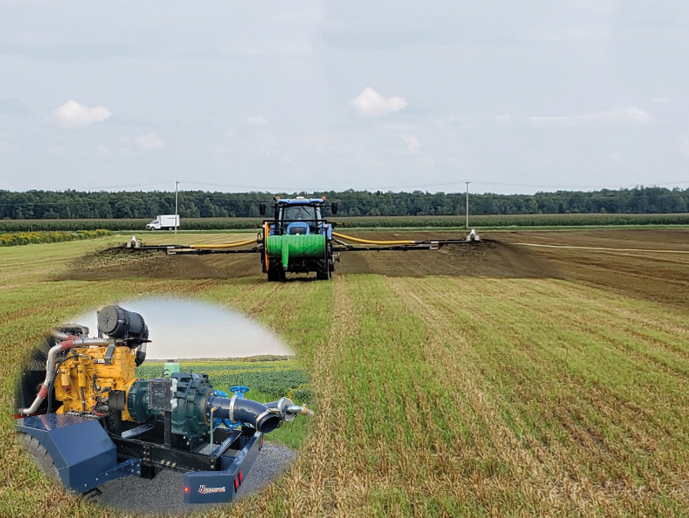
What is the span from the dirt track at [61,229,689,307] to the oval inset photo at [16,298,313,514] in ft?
41.4

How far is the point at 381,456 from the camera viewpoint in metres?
5.91

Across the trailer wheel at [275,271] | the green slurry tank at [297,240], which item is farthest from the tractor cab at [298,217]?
the trailer wheel at [275,271]

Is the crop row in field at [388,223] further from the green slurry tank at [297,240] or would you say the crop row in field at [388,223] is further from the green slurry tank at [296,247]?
the green slurry tank at [296,247]

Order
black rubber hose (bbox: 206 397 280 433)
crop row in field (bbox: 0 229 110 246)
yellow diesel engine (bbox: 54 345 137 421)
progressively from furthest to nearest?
crop row in field (bbox: 0 229 110 246) → yellow diesel engine (bbox: 54 345 137 421) → black rubber hose (bbox: 206 397 280 433)

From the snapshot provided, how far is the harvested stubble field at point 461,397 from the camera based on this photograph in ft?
16.9

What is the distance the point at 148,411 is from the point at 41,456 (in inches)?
28.5

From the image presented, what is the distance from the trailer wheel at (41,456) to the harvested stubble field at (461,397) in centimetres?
35

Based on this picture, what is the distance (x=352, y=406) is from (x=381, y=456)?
145 centimetres

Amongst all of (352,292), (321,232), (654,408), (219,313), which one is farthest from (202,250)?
(219,313)

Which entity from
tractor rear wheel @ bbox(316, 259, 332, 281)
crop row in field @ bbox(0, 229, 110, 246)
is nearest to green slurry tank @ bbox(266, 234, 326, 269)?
tractor rear wheel @ bbox(316, 259, 332, 281)

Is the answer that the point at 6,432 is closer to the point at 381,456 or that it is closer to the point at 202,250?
the point at 381,456

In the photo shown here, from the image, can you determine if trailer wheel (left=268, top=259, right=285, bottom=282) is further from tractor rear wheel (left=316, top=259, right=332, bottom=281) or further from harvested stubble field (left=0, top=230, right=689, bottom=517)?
tractor rear wheel (left=316, top=259, right=332, bottom=281)

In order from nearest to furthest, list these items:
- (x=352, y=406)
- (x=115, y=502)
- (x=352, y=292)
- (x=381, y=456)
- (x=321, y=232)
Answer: (x=115, y=502) < (x=381, y=456) < (x=352, y=406) < (x=352, y=292) < (x=321, y=232)

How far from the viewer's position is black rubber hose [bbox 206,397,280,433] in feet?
13.4
